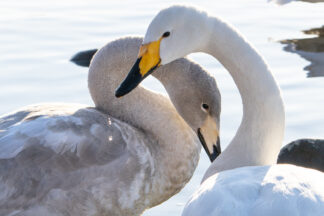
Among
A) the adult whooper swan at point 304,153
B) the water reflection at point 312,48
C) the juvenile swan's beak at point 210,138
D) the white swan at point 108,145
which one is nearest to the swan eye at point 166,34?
the white swan at point 108,145

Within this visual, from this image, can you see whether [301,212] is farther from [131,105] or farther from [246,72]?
[131,105]

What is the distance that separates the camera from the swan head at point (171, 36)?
15.0ft

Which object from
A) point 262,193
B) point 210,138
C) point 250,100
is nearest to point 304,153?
point 210,138

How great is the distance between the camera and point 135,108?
549 cm

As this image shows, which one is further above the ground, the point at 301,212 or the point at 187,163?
the point at 301,212

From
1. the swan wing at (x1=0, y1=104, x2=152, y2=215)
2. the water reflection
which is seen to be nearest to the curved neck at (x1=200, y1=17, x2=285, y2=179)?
the swan wing at (x1=0, y1=104, x2=152, y2=215)

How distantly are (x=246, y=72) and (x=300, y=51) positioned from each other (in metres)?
3.24

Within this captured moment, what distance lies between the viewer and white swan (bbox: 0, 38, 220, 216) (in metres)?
4.94

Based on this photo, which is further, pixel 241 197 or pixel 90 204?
pixel 90 204

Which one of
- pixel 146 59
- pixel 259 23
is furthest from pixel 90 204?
pixel 259 23

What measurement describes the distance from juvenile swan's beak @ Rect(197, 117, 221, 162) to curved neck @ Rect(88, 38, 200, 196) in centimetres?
18

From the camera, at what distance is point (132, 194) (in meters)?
5.10

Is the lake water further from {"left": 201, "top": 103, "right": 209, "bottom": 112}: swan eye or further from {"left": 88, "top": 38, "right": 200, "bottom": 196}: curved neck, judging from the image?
{"left": 201, "top": 103, "right": 209, "bottom": 112}: swan eye

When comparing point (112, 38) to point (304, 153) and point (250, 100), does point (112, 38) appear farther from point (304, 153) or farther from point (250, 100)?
point (250, 100)
